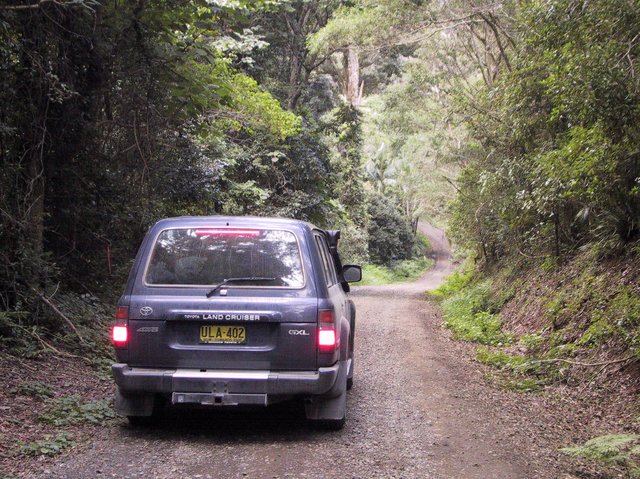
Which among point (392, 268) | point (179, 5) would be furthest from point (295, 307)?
point (392, 268)

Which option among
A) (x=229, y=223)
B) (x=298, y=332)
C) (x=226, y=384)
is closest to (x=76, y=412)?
(x=226, y=384)

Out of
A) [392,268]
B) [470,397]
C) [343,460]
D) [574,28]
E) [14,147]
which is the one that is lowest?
[392,268]

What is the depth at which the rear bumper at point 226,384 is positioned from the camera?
5203 mm

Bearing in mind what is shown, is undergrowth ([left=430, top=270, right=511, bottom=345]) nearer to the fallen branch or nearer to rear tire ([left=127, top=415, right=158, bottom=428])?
the fallen branch

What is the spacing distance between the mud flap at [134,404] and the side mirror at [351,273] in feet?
9.02

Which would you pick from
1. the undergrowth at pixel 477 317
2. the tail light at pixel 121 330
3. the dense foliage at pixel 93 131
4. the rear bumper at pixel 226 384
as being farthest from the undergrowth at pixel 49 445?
the undergrowth at pixel 477 317

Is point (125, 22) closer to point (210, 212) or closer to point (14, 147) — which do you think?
point (14, 147)

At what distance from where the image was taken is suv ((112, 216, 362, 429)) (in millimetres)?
5234

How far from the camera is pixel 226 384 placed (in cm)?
521

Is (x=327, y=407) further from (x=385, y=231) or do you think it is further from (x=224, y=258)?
(x=385, y=231)

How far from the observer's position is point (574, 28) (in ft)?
25.1

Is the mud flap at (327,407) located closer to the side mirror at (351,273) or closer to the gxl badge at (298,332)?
the gxl badge at (298,332)

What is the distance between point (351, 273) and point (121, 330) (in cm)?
294

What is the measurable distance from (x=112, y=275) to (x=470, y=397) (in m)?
6.45
